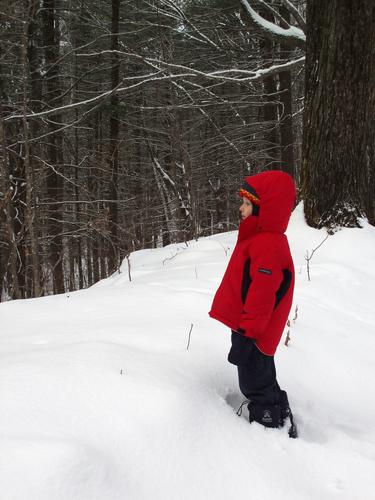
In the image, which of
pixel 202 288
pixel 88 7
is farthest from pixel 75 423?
pixel 88 7

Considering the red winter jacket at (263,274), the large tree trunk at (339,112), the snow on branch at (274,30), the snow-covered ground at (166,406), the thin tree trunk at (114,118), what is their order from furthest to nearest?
the thin tree trunk at (114,118), the snow on branch at (274,30), the large tree trunk at (339,112), the red winter jacket at (263,274), the snow-covered ground at (166,406)

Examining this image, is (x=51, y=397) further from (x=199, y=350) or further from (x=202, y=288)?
(x=202, y=288)

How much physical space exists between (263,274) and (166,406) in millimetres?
775

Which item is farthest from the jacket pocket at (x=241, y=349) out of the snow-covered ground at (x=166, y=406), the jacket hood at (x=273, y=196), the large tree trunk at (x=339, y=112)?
the large tree trunk at (x=339, y=112)

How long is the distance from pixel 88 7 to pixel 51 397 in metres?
12.5

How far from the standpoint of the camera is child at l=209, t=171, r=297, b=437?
2080 mm

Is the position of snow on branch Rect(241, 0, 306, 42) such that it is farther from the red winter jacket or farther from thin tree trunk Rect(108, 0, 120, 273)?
the red winter jacket

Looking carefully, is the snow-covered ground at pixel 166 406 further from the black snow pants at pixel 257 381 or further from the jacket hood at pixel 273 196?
the jacket hood at pixel 273 196

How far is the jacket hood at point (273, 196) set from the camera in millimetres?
2111

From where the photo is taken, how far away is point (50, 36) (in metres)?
10.2

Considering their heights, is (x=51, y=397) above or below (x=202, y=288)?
above

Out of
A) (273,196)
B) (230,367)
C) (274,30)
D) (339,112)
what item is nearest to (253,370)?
(230,367)

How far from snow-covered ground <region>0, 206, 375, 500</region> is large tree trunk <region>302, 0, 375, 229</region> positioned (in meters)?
2.00

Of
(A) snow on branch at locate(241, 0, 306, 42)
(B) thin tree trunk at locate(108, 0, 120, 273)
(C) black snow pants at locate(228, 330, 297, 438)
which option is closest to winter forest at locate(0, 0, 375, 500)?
(C) black snow pants at locate(228, 330, 297, 438)
